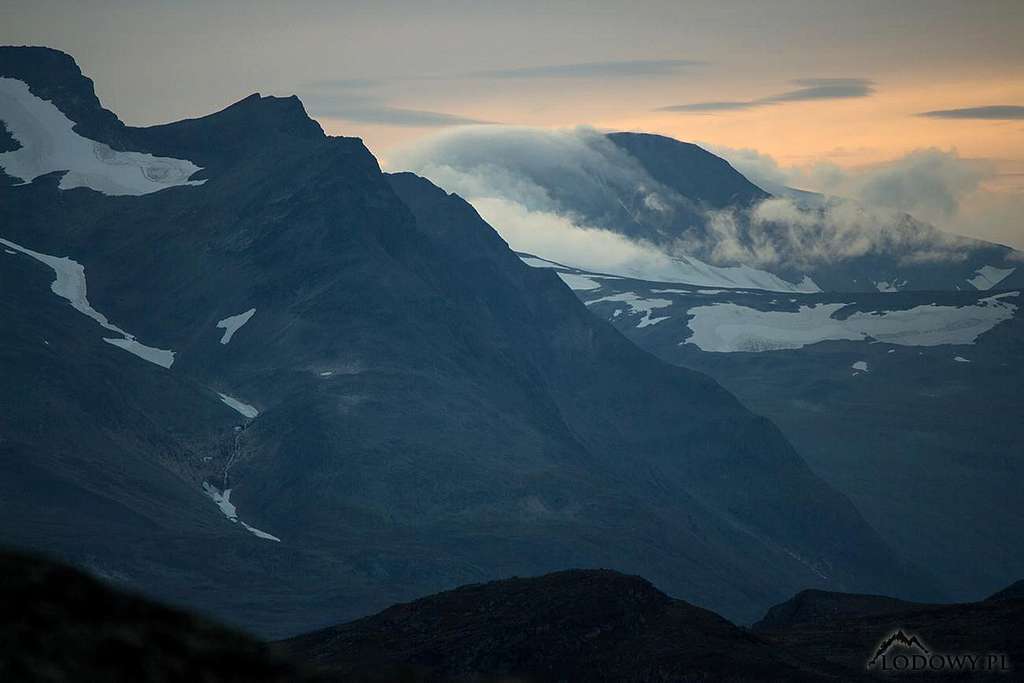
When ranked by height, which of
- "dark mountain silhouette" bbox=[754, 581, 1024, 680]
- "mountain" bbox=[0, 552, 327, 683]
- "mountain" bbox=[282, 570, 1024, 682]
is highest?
"mountain" bbox=[0, 552, 327, 683]

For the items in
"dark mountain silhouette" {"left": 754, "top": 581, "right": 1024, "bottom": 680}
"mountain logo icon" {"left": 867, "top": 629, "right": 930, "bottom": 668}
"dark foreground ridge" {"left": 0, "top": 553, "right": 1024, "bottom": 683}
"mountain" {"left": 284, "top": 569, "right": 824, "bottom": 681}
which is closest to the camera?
"mountain" {"left": 284, "top": 569, "right": 824, "bottom": 681}

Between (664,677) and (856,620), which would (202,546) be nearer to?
(856,620)

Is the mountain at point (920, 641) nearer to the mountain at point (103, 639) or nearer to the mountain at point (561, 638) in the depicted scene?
the mountain at point (561, 638)

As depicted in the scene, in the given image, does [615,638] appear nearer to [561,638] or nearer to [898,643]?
[561,638]

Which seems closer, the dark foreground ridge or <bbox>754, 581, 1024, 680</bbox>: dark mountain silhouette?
the dark foreground ridge

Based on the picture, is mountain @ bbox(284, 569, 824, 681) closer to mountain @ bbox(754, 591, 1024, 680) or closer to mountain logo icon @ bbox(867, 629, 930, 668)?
mountain @ bbox(754, 591, 1024, 680)

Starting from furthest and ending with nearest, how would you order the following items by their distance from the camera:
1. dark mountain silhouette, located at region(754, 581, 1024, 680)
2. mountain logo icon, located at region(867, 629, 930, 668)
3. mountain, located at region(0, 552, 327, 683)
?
mountain logo icon, located at region(867, 629, 930, 668) < dark mountain silhouette, located at region(754, 581, 1024, 680) < mountain, located at region(0, 552, 327, 683)

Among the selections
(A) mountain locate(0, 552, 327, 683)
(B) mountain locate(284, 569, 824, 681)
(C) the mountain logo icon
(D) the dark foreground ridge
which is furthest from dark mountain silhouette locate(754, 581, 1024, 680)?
(A) mountain locate(0, 552, 327, 683)

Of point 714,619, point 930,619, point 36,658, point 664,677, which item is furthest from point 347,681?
point 930,619

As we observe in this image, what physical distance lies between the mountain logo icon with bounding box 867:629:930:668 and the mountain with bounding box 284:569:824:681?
671 cm

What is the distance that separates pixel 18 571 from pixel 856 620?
7940 cm

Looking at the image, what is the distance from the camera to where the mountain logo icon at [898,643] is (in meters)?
73.4

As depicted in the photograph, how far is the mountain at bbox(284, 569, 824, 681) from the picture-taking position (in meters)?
67.4

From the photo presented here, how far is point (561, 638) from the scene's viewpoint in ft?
238
